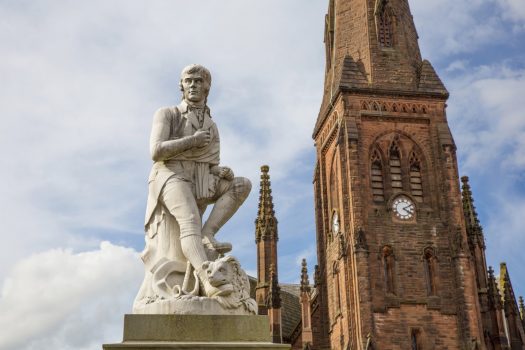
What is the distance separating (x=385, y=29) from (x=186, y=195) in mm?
40010

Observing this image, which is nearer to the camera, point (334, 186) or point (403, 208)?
point (403, 208)

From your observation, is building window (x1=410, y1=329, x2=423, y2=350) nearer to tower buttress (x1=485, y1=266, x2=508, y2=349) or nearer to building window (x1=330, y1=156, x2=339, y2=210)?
tower buttress (x1=485, y1=266, x2=508, y2=349)

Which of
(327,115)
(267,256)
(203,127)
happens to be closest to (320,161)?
(327,115)

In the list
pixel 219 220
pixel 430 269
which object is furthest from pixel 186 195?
pixel 430 269

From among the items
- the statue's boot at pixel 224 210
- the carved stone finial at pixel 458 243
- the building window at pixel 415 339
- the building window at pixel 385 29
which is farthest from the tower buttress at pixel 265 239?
the statue's boot at pixel 224 210

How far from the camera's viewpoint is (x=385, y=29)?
4488 cm

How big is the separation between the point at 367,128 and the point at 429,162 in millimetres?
3545

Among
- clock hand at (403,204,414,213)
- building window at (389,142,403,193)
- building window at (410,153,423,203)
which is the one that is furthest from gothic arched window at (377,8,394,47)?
clock hand at (403,204,414,213)

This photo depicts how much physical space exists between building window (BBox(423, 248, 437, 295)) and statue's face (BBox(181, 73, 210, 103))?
109 ft

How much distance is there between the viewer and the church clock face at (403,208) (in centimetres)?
3966

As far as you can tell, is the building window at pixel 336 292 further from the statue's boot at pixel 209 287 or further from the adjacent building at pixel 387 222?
the statue's boot at pixel 209 287

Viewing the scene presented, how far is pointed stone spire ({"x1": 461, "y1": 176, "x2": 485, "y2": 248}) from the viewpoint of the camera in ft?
140

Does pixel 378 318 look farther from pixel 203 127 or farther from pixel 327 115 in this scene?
pixel 203 127

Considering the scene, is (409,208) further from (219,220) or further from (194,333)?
(194,333)
